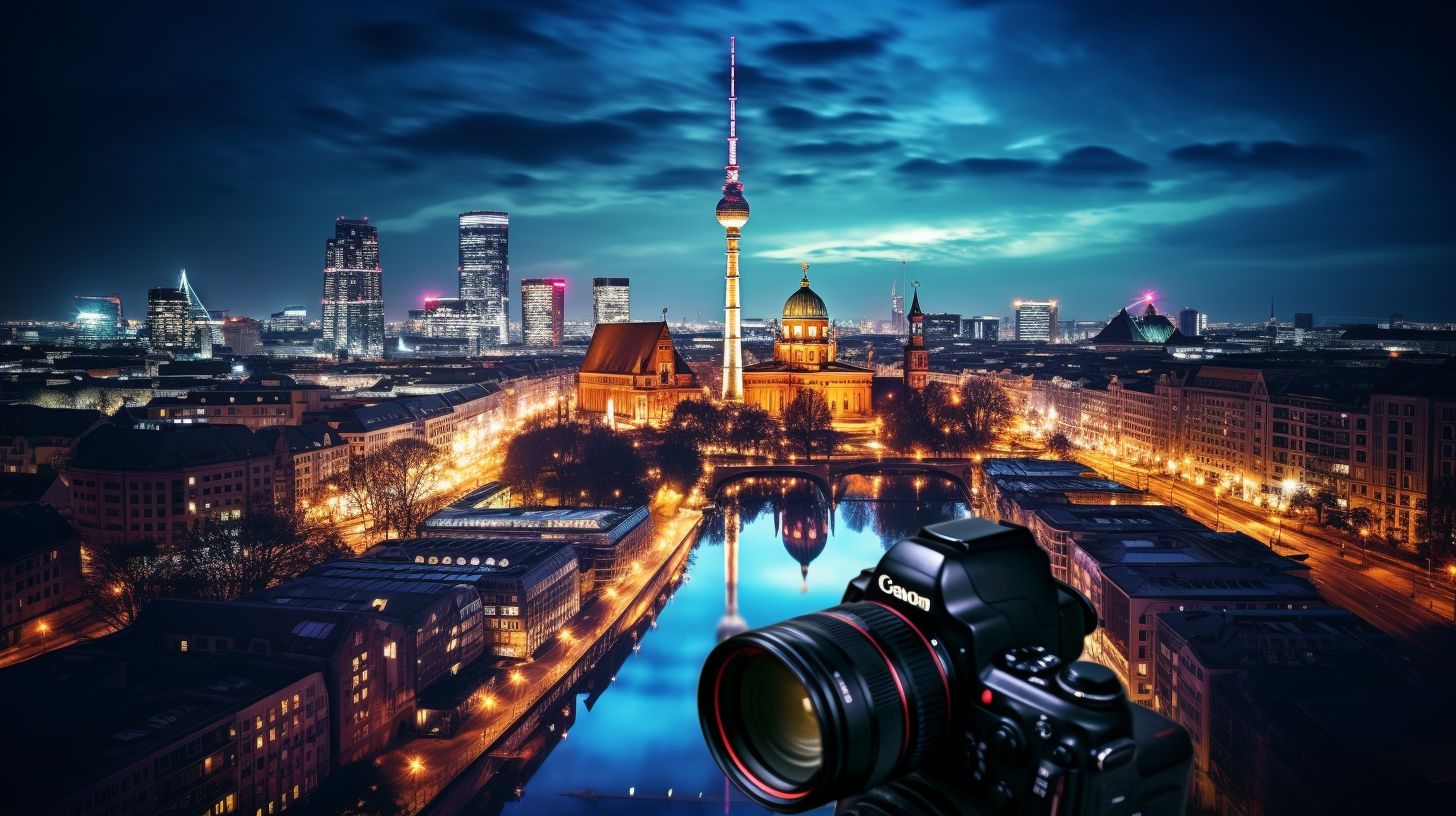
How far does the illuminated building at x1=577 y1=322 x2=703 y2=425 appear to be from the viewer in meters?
51.1

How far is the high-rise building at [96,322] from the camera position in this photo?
65.6m

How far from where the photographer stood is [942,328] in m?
132

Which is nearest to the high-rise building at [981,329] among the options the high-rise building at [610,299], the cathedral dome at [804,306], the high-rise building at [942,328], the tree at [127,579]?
the high-rise building at [942,328]

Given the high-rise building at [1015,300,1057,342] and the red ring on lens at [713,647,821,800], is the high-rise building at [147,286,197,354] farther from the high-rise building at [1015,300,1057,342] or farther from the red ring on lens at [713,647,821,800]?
the high-rise building at [1015,300,1057,342]

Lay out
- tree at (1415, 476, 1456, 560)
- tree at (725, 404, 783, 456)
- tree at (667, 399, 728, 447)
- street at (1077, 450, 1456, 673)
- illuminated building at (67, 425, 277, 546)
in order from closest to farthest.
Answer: street at (1077, 450, 1456, 673)
tree at (1415, 476, 1456, 560)
illuminated building at (67, 425, 277, 546)
tree at (725, 404, 783, 456)
tree at (667, 399, 728, 447)

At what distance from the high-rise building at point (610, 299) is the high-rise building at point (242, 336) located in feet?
130

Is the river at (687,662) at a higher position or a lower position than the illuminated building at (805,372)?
lower

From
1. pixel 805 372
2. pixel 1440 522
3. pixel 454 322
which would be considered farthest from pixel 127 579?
pixel 454 322

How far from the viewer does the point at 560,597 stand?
2141 centimetres

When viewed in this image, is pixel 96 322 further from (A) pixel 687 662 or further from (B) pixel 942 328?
(B) pixel 942 328

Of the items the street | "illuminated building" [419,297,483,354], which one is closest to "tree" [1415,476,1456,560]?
the street

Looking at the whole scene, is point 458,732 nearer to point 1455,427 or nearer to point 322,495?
point 322,495

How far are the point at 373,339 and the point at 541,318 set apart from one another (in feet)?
85.4

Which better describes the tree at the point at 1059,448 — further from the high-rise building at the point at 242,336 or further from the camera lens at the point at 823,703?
the high-rise building at the point at 242,336
